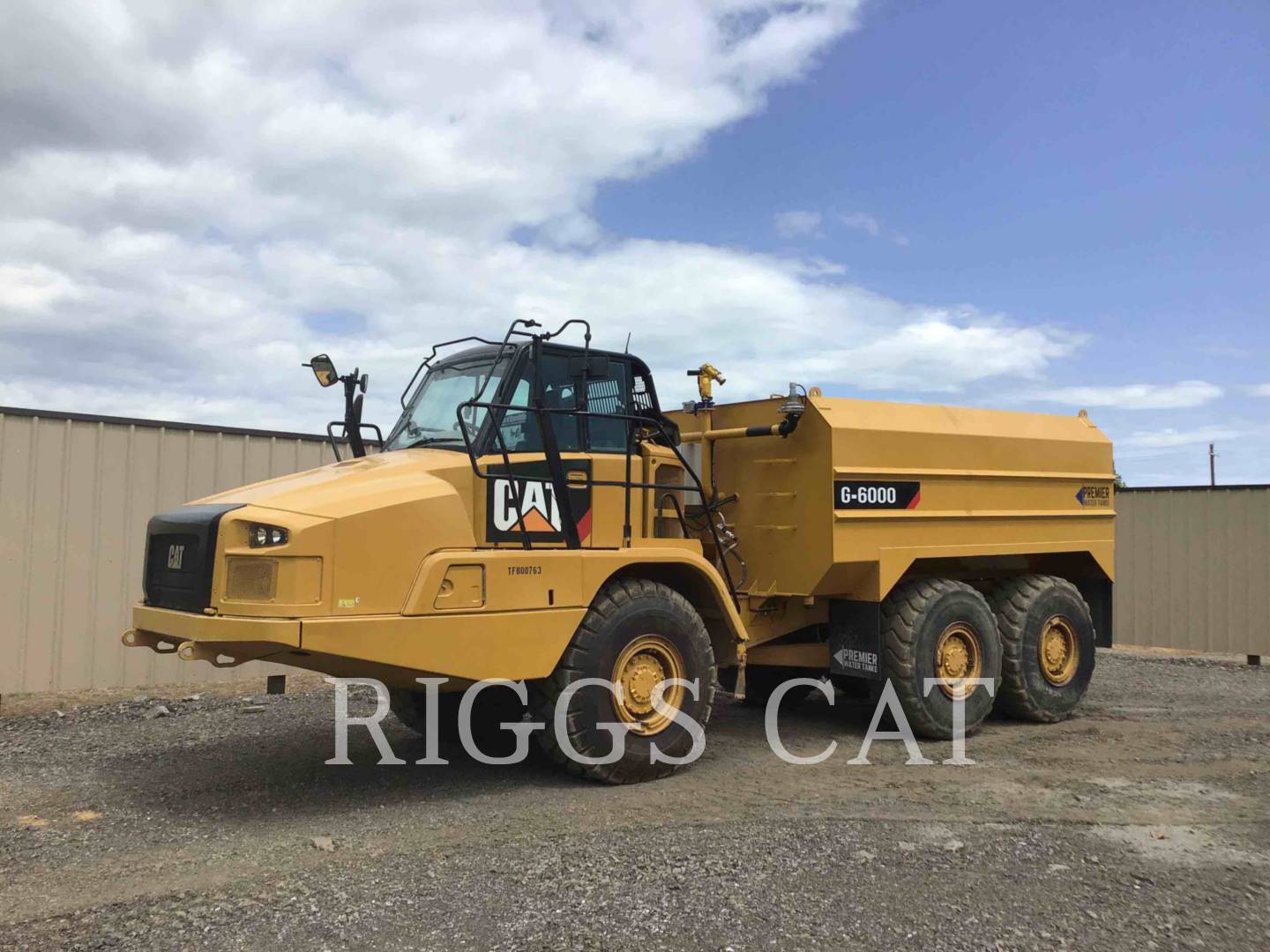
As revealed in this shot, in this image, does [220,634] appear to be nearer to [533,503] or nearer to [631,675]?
[533,503]

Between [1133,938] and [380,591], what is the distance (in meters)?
3.75

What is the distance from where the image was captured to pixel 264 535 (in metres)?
5.21

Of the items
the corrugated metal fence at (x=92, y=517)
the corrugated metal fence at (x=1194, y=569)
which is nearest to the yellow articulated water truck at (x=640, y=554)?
the corrugated metal fence at (x=92, y=517)

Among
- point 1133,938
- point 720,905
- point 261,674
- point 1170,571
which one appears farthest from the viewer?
point 1170,571

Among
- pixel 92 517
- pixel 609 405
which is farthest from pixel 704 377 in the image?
pixel 92 517

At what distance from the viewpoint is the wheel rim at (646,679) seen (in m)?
6.24

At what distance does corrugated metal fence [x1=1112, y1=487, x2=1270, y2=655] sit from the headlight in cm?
1262

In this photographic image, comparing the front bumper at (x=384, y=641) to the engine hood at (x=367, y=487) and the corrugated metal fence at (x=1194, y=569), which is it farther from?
the corrugated metal fence at (x=1194, y=569)

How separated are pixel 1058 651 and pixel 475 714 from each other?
5121 millimetres

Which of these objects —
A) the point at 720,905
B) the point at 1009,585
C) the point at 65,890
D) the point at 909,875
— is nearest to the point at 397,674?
the point at 65,890

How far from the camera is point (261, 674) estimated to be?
10422mm

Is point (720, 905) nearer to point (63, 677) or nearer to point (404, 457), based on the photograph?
point (404, 457)

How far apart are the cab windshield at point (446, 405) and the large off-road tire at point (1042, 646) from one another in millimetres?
5009

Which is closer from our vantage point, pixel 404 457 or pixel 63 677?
pixel 404 457
